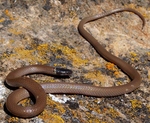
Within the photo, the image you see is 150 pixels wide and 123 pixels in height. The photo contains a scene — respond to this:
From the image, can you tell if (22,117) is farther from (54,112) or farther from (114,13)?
(114,13)

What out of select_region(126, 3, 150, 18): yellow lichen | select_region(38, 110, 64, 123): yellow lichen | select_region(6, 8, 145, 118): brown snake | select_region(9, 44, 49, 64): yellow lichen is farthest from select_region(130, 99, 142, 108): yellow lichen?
select_region(126, 3, 150, 18): yellow lichen

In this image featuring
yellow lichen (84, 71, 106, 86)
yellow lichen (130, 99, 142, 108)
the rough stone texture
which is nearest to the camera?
the rough stone texture

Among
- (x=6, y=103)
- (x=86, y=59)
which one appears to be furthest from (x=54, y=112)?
(x=86, y=59)

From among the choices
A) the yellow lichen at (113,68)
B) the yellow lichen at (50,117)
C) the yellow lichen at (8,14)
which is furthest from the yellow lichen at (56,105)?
the yellow lichen at (8,14)

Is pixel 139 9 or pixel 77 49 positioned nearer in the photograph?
pixel 77 49

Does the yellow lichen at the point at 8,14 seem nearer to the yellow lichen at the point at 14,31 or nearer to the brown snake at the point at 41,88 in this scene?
the yellow lichen at the point at 14,31

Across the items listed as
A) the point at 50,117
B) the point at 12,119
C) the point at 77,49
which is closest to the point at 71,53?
the point at 77,49

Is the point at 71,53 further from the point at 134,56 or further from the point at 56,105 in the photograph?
the point at 56,105

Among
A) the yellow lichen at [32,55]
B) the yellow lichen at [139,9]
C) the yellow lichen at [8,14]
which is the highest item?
the yellow lichen at [139,9]

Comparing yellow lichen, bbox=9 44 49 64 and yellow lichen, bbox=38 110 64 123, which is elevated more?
yellow lichen, bbox=9 44 49 64

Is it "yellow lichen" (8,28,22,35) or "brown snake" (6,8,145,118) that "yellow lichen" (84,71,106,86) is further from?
"yellow lichen" (8,28,22,35)
